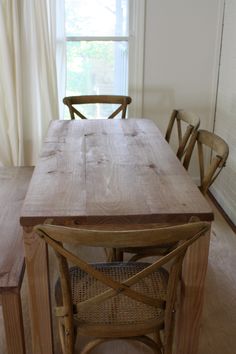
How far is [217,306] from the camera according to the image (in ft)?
6.00

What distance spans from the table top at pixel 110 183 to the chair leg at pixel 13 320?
11.4 inches

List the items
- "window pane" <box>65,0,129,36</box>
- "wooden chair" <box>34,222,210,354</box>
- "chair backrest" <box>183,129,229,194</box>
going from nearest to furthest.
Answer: "wooden chair" <box>34,222,210,354</box>
"chair backrest" <box>183,129,229,194</box>
"window pane" <box>65,0,129,36</box>

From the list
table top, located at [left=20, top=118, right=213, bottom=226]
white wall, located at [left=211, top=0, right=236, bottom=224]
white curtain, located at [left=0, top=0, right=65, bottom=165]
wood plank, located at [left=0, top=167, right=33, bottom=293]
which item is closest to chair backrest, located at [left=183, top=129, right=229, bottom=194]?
table top, located at [left=20, top=118, right=213, bottom=226]

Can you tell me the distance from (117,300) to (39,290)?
0.26m

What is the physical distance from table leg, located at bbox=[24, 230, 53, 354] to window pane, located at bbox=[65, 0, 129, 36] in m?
2.10

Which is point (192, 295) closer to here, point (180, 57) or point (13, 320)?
point (13, 320)

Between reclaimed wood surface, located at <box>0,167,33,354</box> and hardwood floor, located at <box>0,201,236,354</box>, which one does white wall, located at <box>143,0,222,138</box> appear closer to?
hardwood floor, located at <box>0,201,236,354</box>

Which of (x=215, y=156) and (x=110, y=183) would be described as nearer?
(x=110, y=183)

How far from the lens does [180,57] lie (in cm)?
290

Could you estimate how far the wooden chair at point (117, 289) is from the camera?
0.93 metres

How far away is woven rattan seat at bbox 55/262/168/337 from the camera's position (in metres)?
1.16

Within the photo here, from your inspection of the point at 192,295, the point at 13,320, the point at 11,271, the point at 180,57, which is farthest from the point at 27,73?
the point at 192,295

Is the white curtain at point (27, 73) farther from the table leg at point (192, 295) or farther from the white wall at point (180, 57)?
the table leg at point (192, 295)

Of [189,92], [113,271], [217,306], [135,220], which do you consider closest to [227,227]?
[217,306]
